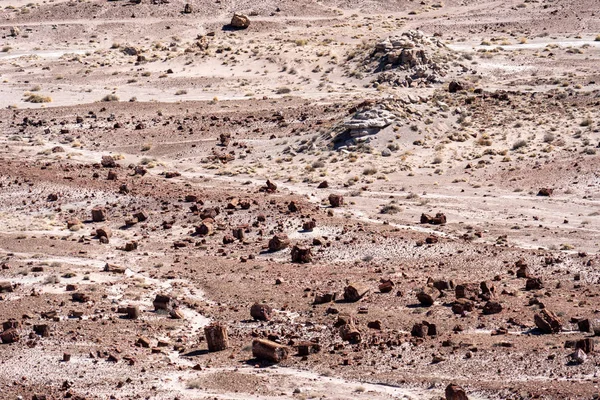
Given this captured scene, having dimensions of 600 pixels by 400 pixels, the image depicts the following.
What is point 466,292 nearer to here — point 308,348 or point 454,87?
point 308,348

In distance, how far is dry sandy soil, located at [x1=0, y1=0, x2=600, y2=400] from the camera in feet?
74.4

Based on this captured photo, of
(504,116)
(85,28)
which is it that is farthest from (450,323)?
(85,28)

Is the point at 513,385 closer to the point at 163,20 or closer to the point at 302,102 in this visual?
the point at 302,102

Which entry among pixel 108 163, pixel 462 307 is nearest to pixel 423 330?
pixel 462 307

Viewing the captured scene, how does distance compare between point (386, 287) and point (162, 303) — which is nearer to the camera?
point (162, 303)

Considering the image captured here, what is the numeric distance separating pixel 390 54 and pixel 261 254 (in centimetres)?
2448

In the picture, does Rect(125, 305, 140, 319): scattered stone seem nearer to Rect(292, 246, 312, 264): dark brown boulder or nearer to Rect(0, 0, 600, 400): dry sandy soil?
Rect(0, 0, 600, 400): dry sandy soil

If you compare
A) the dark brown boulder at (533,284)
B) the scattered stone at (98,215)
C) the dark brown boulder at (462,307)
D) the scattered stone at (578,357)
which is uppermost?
the scattered stone at (578,357)

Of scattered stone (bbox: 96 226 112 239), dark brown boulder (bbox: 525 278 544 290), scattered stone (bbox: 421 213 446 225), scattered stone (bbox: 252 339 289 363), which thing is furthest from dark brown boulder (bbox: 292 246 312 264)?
scattered stone (bbox: 252 339 289 363)

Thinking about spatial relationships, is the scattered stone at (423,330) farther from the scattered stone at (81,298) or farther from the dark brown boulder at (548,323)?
the scattered stone at (81,298)

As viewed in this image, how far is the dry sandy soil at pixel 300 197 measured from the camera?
2267 centimetres

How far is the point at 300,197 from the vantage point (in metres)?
39.0

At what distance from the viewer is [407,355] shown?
2280 cm

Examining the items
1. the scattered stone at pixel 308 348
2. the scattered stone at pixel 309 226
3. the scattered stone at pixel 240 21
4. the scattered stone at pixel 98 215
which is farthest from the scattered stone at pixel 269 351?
the scattered stone at pixel 240 21
